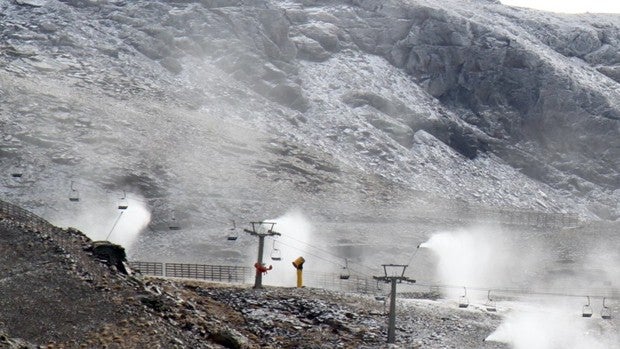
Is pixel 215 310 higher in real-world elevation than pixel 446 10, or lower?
lower

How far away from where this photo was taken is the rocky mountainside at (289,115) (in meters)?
114

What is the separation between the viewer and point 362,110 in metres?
166

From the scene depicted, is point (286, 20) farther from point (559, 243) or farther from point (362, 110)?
point (559, 243)

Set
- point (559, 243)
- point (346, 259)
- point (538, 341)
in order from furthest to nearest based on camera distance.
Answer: point (559, 243) < point (346, 259) < point (538, 341)

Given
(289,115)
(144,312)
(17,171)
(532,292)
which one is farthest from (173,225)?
(144,312)

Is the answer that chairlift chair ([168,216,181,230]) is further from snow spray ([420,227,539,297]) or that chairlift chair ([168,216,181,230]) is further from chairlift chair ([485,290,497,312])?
chairlift chair ([485,290,497,312])

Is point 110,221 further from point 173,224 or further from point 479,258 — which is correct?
point 479,258

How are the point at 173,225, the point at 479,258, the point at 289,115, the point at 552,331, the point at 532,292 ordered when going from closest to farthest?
1. the point at 552,331
2. the point at 532,292
3. the point at 173,225
4. the point at 479,258
5. the point at 289,115

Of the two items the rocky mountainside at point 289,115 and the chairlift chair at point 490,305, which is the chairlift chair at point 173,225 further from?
the chairlift chair at point 490,305

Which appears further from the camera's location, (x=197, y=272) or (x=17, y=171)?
(x=17, y=171)

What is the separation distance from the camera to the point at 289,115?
15925cm

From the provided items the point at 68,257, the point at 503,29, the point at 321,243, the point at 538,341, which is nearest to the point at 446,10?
the point at 503,29

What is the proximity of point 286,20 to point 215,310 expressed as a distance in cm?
13668

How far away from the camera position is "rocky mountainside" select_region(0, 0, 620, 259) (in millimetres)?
114125
